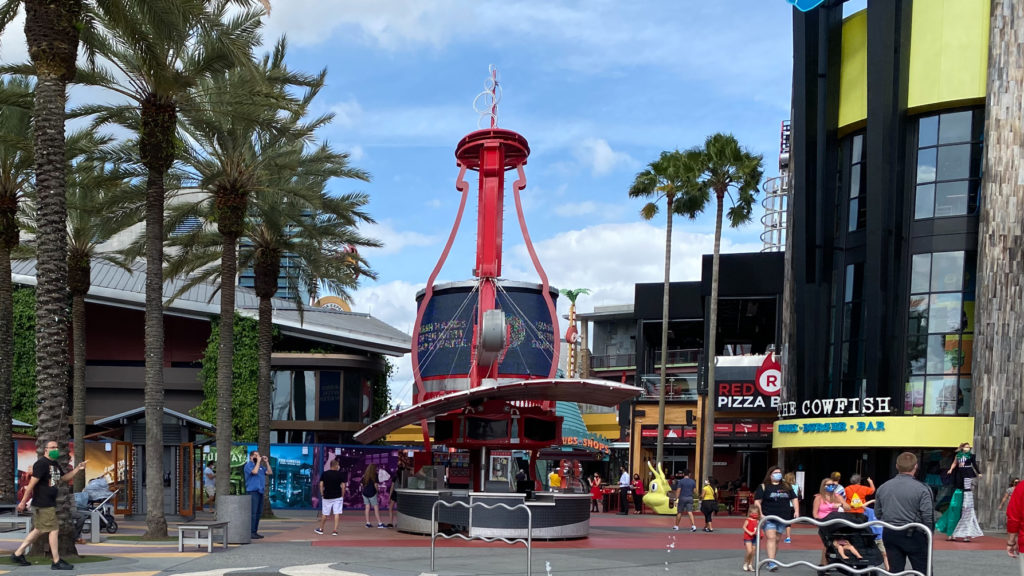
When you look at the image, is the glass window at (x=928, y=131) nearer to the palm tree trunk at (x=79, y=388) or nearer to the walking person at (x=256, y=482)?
the walking person at (x=256, y=482)

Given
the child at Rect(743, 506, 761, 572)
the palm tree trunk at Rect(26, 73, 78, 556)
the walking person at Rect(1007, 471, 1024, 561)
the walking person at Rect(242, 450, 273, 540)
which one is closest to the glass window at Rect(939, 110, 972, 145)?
the child at Rect(743, 506, 761, 572)

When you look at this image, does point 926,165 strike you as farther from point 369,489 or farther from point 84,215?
point 84,215

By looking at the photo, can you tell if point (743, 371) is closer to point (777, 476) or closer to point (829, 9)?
point (829, 9)

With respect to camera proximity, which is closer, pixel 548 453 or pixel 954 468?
pixel 954 468

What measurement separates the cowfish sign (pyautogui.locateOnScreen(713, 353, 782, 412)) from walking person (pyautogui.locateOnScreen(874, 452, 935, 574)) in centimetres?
3064

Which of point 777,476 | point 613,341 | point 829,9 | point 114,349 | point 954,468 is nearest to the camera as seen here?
point 777,476

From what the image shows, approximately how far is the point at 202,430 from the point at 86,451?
3248mm

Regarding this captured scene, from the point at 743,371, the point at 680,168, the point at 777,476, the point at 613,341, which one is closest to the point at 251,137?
the point at 777,476

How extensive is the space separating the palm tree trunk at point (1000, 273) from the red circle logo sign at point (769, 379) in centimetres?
1037

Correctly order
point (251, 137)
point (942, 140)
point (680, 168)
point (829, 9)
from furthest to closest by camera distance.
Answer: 1. point (680, 168)
2. point (829, 9)
3. point (942, 140)
4. point (251, 137)

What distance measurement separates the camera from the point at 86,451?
104ft

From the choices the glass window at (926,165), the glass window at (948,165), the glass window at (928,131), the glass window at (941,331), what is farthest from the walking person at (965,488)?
the glass window at (928,131)

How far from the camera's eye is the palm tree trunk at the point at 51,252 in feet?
58.4

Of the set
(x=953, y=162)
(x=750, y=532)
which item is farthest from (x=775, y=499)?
(x=953, y=162)
